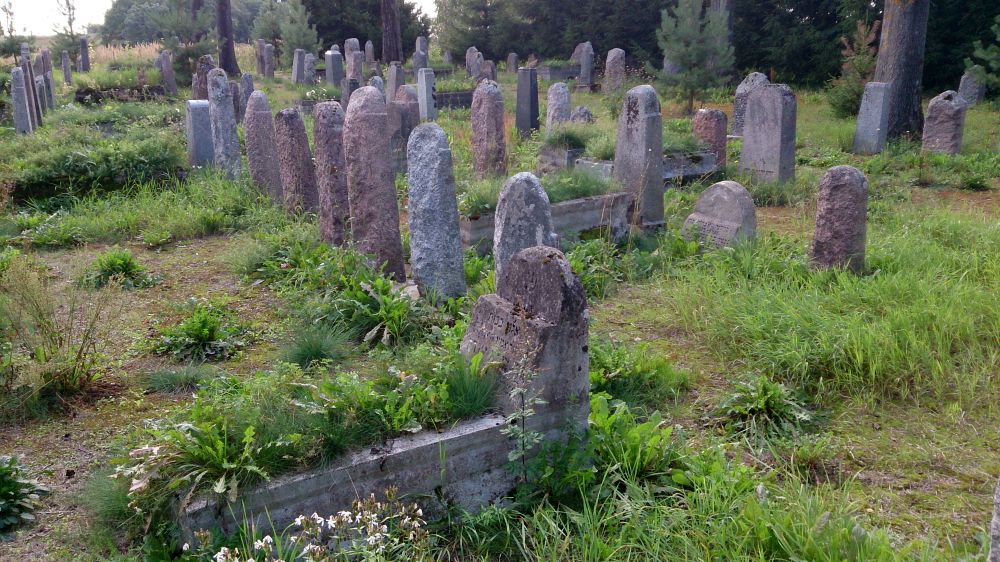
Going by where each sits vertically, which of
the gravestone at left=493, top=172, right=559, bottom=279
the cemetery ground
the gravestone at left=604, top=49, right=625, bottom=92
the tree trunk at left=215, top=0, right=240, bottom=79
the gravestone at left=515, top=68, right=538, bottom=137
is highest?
the tree trunk at left=215, top=0, right=240, bottom=79

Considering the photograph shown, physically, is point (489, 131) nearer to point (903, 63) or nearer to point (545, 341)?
point (545, 341)

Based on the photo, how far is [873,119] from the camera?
43.6 feet

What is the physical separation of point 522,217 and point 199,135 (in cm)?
688

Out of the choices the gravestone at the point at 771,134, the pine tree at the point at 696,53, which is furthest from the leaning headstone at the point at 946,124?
the pine tree at the point at 696,53

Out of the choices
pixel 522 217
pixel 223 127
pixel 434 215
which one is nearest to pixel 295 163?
pixel 223 127

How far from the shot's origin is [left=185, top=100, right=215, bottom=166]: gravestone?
1071 centimetres

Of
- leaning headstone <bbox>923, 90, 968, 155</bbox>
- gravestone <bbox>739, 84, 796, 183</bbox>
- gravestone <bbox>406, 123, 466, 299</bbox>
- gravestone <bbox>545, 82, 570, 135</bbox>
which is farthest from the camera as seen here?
gravestone <bbox>545, 82, 570, 135</bbox>

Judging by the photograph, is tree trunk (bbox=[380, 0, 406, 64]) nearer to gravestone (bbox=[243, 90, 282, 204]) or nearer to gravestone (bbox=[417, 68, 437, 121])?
gravestone (bbox=[417, 68, 437, 121])

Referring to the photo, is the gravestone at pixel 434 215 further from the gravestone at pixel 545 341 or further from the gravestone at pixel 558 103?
the gravestone at pixel 558 103

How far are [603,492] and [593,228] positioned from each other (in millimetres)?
5067

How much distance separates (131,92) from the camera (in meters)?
19.0

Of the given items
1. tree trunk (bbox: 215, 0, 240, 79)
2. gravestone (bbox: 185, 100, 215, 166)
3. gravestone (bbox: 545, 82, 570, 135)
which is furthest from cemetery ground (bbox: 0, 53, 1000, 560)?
tree trunk (bbox: 215, 0, 240, 79)

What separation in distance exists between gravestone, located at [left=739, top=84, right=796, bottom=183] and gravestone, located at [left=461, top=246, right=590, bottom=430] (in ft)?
26.5

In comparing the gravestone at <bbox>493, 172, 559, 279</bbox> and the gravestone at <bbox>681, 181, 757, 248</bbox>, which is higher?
the gravestone at <bbox>493, 172, 559, 279</bbox>
